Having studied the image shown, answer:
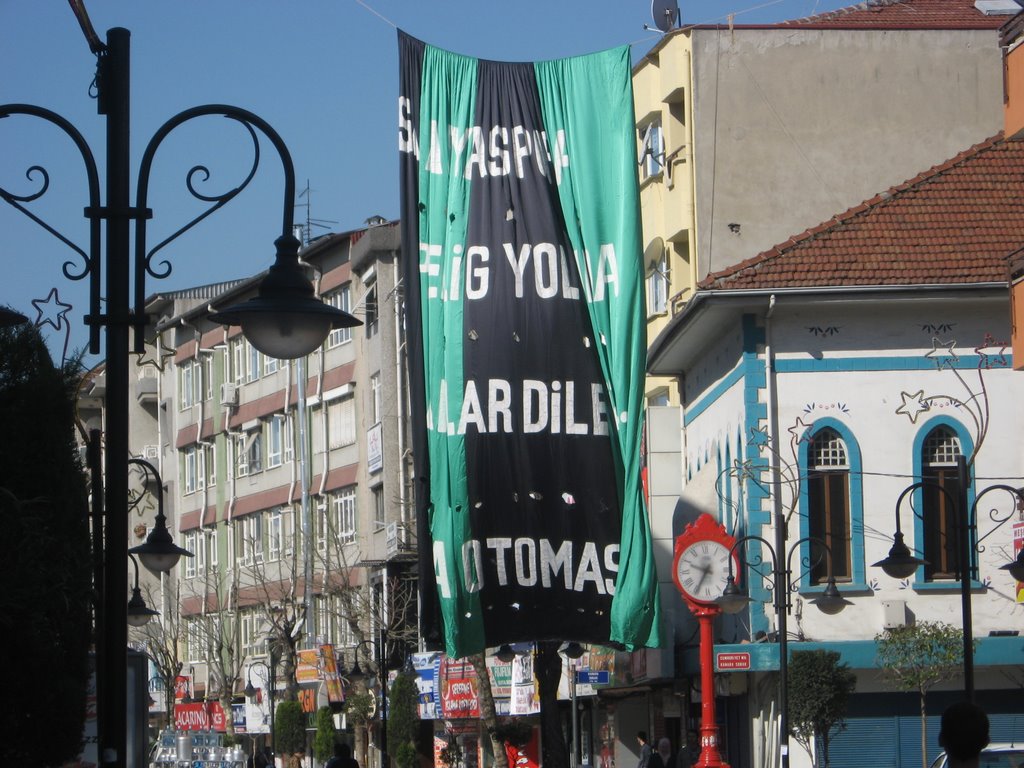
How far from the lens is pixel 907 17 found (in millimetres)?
42031

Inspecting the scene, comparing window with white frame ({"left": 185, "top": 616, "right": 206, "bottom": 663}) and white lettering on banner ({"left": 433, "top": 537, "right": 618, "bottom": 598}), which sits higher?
white lettering on banner ({"left": 433, "top": 537, "right": 618, "bottom": 598})

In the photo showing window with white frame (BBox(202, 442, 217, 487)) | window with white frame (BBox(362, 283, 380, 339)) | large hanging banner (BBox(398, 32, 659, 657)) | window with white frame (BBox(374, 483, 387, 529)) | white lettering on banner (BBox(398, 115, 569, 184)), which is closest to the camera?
large hanging banner (BBox(398, 32, 659, 657))

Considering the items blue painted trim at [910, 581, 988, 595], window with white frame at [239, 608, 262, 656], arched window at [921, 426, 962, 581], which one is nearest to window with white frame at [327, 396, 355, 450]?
window with white frame at [239, 608, 262, 656]

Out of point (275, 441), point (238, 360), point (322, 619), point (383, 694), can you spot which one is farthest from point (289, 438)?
point (383, 694)

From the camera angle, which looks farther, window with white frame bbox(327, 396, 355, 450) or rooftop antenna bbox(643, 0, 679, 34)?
window with white frame bbox(327, 396, 355, 450)

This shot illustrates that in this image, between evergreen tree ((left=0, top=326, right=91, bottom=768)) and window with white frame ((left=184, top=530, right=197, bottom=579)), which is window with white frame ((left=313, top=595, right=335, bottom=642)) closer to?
window with white frame ((left=184, top=530, right=197, bottom=579))

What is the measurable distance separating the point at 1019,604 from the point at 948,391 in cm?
353

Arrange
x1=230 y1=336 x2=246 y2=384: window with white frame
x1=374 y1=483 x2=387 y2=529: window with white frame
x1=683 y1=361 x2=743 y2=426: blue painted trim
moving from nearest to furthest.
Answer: x1=683 y1=361 x2=743 y2=426: blue painted trim < x1=374 y1=483 x2=387 y2=529: window with white frame < x1=230 y1=336 x2=246 y2=384: window with white frame

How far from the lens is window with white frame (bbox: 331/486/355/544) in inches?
2488

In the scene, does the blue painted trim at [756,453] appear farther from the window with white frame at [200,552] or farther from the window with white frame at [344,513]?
the window with white frame at [200,552]

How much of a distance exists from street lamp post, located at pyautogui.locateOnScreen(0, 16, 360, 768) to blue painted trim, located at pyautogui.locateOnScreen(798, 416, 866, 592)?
2206 cm

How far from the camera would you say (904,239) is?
104ft

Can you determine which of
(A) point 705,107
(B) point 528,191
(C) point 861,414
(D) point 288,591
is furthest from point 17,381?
(D) point 288,591

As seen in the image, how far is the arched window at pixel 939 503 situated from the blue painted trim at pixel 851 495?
1031 millimetres
